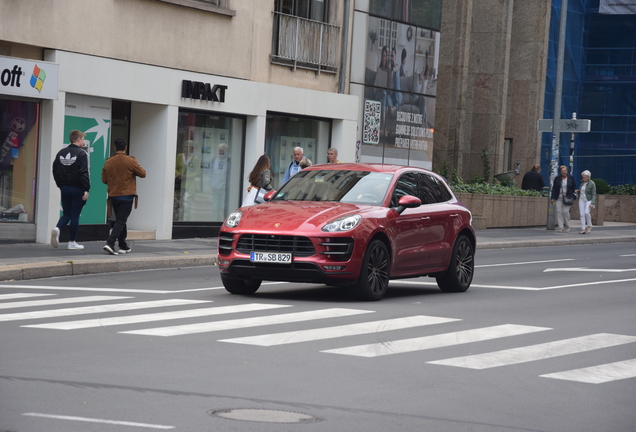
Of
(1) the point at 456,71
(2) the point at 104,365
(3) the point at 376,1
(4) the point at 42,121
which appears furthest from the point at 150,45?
(1) the point at 456,71

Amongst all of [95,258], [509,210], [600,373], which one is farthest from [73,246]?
[509,210]

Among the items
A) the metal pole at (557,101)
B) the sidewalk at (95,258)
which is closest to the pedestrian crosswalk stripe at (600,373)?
the sidewalk at (95,258)

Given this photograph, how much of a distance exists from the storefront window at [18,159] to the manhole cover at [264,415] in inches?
549

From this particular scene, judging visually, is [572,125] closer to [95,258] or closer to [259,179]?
[259,179]

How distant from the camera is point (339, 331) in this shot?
9.75 m

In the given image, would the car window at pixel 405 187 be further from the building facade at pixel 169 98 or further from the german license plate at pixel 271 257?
the building facade at pixel 169 98

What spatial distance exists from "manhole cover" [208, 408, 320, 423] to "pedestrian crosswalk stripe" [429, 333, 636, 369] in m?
2.30

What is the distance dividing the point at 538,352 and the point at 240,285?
476 cm

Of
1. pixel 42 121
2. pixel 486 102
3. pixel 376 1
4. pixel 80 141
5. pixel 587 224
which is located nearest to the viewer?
pixel 80 141

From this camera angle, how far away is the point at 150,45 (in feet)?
70.2

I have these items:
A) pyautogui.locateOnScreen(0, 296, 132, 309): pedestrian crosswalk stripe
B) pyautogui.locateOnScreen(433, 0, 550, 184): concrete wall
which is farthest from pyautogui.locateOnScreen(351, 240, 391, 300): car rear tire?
pyautogui.locateOnScreen(433, 0, 550, 184): concrete wall

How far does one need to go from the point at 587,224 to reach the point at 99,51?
17.9 meters

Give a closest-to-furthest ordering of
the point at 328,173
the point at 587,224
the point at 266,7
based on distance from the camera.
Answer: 1. the point at 328,173
2. the point at 266,7
3. the point at 587,224

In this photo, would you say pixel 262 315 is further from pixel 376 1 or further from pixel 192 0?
pixel 376 1
